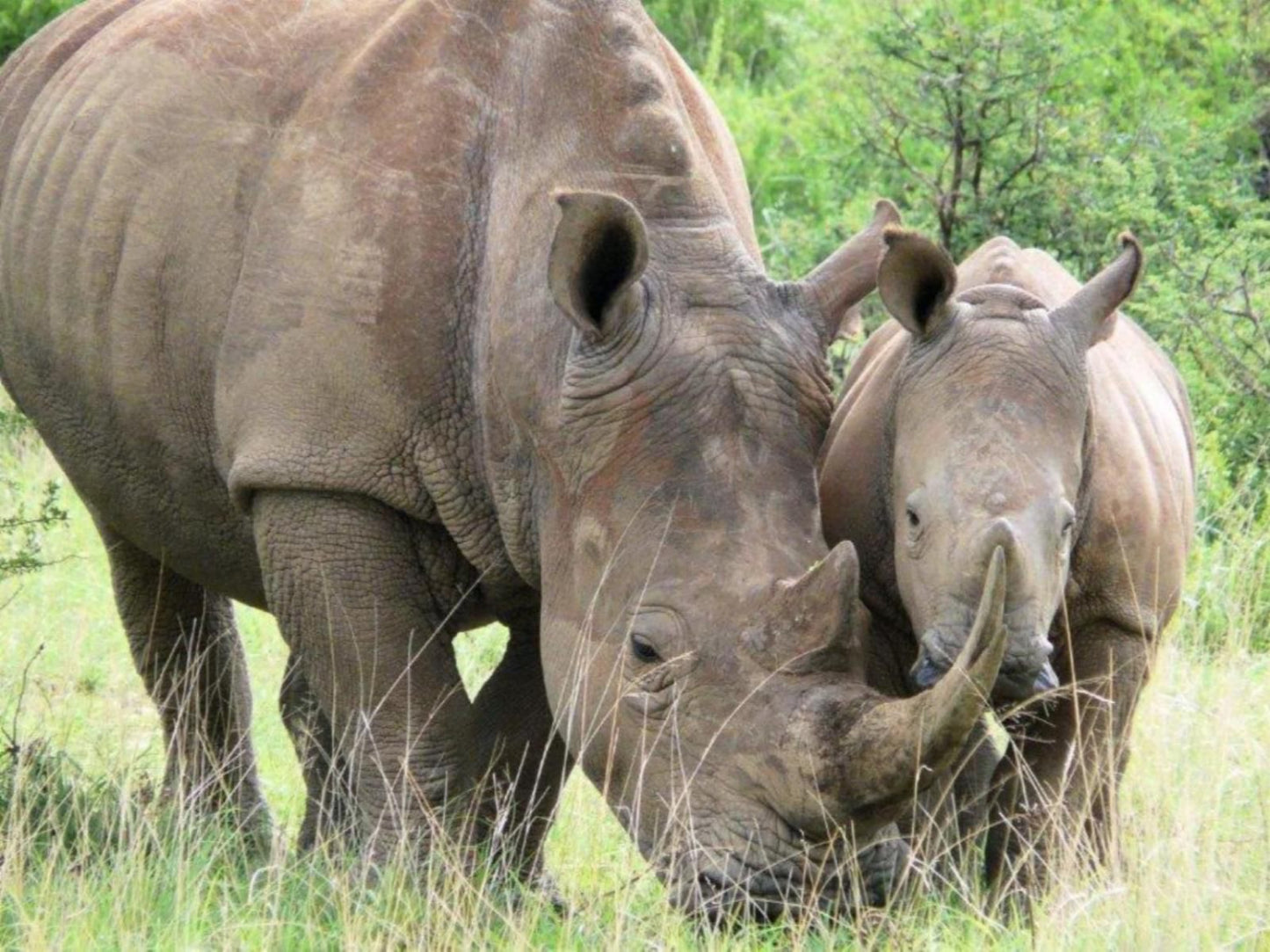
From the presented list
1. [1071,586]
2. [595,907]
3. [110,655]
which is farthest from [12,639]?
[1071,586]

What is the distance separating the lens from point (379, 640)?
20.3 feet

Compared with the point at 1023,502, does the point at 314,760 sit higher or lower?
lower

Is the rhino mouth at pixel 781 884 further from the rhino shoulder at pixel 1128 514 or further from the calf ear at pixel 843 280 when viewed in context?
the calf ear at pixel 843 280

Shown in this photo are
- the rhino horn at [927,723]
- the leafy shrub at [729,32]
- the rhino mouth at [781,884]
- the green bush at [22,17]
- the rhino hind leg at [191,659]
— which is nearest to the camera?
the rhino horn at [927,723]

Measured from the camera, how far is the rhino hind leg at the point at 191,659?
299 inches

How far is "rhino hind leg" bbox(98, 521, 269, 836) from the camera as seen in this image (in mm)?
7594

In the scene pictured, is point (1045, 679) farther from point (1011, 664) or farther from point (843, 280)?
point (843, 280)

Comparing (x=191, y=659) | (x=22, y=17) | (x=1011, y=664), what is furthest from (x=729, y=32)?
(x=1011, y=664)

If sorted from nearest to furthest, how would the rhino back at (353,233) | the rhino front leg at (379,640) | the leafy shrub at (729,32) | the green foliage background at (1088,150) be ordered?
the rhino back at (353,233)
the rhino front leg at (379,640)
the green foliage background at (1088,150)
the leafy shrub at (729,32)

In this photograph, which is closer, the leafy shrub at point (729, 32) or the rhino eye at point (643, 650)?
the rhino eye at point (643, 650)

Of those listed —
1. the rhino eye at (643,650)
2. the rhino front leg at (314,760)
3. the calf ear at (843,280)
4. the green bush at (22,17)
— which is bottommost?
the rhino front leg at (314,760)

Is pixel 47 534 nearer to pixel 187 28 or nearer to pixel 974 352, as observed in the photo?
pixel 187 28

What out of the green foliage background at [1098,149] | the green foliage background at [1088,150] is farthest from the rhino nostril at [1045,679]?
the green foliage background at [1098,149]

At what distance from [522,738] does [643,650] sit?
1.40 metres
